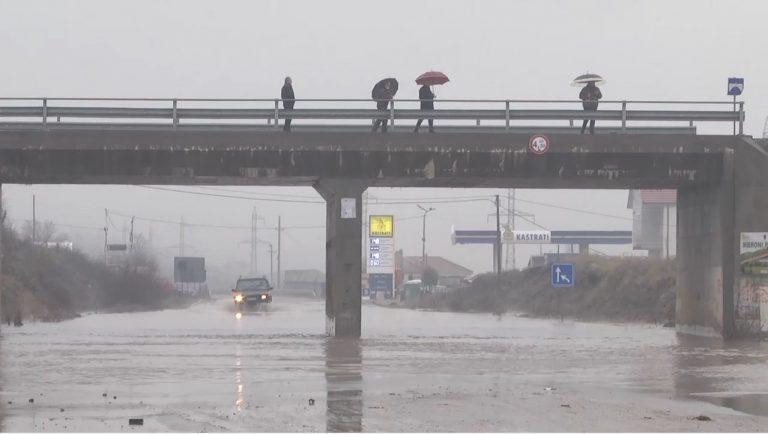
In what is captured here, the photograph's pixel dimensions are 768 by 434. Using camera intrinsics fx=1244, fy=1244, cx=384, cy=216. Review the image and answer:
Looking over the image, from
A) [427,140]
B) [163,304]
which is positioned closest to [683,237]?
[427,140]

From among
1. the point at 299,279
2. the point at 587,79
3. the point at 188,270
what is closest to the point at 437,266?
the point at 299,279

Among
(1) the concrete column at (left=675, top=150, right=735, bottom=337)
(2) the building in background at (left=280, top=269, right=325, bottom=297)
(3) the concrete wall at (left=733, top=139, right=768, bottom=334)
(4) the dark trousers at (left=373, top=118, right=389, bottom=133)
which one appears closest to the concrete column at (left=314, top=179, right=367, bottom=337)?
(4) the dark trousers at (left=373, top=118, right=389, bottom=133)

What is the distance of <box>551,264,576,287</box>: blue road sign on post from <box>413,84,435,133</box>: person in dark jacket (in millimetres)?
12610

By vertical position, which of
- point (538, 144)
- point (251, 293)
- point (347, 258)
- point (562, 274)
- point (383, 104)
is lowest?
point (251, 293)

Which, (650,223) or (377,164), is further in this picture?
(650,223)

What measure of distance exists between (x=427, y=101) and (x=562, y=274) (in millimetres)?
13975

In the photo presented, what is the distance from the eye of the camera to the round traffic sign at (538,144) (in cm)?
3189

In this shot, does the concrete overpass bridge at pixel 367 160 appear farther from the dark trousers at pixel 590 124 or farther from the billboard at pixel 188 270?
the billboard at pixel 188 270

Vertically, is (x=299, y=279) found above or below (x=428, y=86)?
below

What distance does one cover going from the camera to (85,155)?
31.5m

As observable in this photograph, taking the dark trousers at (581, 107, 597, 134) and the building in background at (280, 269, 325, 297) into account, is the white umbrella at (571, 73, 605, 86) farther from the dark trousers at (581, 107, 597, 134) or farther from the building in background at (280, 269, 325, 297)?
the building in background at (280, 269, 325, 297)

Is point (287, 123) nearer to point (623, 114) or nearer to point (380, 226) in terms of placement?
point (623, 114)

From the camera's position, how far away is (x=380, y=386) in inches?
700

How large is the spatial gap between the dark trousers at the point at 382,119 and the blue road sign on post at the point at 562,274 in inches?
536
